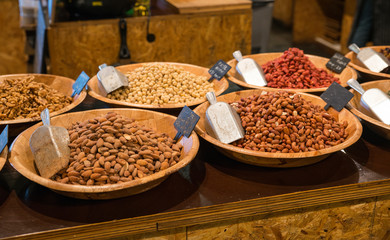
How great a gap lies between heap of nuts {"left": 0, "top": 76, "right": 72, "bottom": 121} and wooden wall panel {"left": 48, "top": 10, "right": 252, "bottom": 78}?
1081 millimetres

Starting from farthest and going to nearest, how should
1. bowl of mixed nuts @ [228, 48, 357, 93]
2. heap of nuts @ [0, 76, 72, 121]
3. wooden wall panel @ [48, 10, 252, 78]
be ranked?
wooden wall panel @ [48, 10, 252, 78], bowl of mixed nuts @ [228, 48, 357, 93], heap of nuts @ [0, 76, 72, 121]

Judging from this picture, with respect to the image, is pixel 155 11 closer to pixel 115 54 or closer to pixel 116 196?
pixel 115 54

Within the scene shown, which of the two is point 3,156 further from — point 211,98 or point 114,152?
point 211,98

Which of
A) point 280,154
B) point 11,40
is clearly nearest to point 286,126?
point 280,154

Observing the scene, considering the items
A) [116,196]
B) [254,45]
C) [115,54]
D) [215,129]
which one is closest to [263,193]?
[215,129]

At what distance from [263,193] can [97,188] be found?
471mm

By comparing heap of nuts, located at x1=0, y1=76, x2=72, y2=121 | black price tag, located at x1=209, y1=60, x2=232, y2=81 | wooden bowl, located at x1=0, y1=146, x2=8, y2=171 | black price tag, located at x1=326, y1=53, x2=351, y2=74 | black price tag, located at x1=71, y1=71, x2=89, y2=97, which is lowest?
wooden bowl, located at x1=0, y1=146, x2=8, y2=171

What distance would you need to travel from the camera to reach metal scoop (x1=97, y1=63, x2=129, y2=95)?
1.68 meters

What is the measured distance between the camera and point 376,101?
1.54m

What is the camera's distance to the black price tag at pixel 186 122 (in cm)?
129

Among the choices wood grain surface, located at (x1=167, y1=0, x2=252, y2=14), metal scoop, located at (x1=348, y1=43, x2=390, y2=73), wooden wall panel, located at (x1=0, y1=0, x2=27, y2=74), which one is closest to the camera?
metal scoop, located at (x1=348, y1=43, x2=390, y2=73)

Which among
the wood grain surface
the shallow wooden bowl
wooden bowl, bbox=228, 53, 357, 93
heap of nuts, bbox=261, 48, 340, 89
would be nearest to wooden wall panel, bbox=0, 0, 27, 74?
the wood grain surface

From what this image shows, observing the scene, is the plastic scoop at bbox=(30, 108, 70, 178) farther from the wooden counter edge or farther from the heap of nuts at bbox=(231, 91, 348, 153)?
the heap of nuts at bbox=(231, 91, 348, 153)

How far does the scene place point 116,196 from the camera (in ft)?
3.67
